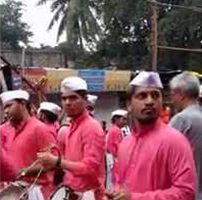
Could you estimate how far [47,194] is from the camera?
616cm

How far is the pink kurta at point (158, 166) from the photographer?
4.02m

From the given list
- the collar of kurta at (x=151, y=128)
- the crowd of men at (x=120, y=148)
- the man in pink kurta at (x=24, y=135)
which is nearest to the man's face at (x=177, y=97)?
the crowd of men at (x=120, y=148)

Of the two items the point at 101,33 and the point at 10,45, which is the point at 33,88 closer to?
the point at 101,33

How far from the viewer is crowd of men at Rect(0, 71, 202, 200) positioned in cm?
412

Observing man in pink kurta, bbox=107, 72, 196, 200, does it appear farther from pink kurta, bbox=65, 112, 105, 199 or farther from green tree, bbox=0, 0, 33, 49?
green tree, bbox=0, 0, 33, 49

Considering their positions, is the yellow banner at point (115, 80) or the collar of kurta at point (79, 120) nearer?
the collar of kurta at point (79, 120)

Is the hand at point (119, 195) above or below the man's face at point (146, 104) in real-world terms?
below

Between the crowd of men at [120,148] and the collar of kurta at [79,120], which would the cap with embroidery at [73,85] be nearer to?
the crowd of men at [120,148]

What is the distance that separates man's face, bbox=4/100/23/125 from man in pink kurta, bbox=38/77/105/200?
1.78ft

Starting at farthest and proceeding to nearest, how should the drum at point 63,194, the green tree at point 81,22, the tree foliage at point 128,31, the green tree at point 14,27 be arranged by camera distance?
the green tree at point 14,27
the green tree at point 81,22
the tree foliage at point 128,31
the drum at point 63,194

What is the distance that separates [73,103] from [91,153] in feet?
1.92

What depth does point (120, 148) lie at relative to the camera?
4578 mm

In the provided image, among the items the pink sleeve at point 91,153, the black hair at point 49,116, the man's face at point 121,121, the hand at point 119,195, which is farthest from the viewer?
the man's face at point 121,121

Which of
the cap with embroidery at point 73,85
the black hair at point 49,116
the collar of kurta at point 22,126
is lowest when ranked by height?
the black hair at point 49,116
